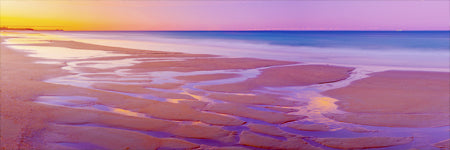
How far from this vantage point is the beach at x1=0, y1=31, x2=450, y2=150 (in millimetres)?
5484

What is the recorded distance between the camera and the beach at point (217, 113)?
5484mm

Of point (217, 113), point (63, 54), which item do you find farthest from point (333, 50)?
point (217, 113)

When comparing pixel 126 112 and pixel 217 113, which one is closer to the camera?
pixel 126 112

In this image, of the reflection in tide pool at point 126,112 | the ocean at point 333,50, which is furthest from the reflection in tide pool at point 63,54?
the reflection in tide pool at point 126,112

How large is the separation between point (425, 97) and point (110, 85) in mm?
8397

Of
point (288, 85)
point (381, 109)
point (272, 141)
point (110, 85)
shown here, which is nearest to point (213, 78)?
point (288, 85)

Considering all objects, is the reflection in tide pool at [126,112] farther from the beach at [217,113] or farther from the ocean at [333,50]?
the ocean at [333,50]

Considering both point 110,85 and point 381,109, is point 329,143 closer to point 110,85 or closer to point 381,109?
point 381,109

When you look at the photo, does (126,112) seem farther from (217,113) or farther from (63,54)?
(63,54)

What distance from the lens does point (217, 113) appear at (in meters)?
7.20

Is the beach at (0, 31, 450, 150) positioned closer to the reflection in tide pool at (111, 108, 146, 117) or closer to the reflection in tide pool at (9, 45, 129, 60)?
the reflection in tide pool at (111, 108, 146, 117)

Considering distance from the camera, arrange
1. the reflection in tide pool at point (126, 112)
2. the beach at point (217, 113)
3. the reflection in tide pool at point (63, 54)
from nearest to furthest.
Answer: the beach at point (217, 113) → the reflection in tide pool at point (126, 112) → the reflection in tide pool at point (63, 54)

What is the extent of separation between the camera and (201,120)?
665cm

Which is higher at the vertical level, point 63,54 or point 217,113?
point 63,54
